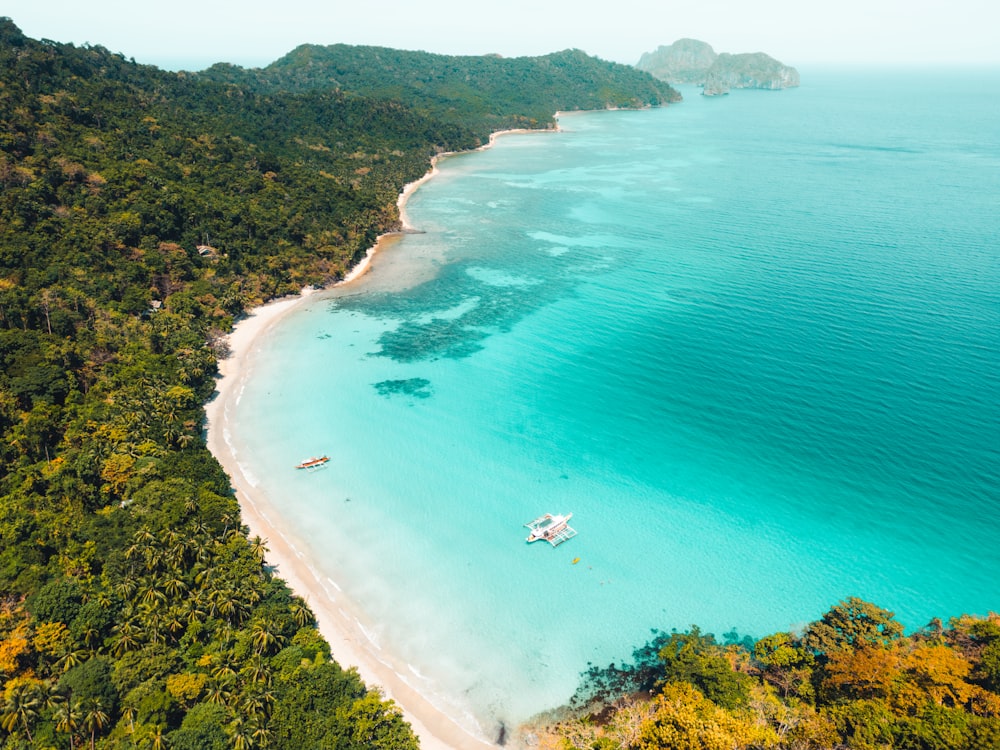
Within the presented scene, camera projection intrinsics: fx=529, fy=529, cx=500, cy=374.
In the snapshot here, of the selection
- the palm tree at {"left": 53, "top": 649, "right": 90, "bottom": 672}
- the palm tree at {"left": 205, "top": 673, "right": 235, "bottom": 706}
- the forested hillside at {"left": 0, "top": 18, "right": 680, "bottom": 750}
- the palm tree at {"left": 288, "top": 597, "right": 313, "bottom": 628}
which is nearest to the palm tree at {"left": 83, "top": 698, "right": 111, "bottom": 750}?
the forested hillside at {"left": 0, "top": 18, "right": 680, "bottom": 750}

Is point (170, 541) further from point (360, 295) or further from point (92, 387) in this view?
point (360, 295)

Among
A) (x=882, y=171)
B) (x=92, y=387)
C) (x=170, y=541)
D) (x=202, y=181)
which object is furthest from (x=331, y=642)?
(x=882, y=171)

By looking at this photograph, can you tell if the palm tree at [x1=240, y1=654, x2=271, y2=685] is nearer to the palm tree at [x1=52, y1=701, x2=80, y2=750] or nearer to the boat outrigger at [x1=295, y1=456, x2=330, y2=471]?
the palm tree at [x1=52, y1=701, x2=80, y2=750]

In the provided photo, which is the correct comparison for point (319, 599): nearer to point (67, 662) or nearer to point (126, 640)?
point (126, 640)

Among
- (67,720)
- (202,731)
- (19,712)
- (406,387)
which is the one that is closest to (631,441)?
(406,387)

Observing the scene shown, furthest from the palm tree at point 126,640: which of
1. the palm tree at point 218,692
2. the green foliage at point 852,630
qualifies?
the green foliage at point 852,630

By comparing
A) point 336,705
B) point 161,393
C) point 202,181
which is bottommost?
point 336,705
